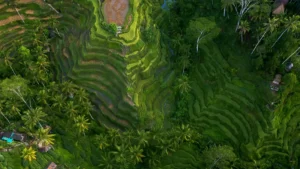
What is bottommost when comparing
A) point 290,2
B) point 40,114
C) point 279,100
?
point 40,114

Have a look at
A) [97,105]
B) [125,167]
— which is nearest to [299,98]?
[125,167]

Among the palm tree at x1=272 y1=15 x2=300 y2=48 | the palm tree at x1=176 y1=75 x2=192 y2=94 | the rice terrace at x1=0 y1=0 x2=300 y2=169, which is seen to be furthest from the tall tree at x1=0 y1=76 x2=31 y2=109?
the palm tree at x1=272 y1=15 x2=300 y2=48

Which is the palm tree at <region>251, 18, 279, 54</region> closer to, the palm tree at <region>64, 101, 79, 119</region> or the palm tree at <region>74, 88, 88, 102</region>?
the palm tree at <region>74, 88, 88, 102</region>

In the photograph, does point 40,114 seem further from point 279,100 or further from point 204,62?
point 279,100

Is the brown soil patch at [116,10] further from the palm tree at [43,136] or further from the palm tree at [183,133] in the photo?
the palm tree at [43,136]

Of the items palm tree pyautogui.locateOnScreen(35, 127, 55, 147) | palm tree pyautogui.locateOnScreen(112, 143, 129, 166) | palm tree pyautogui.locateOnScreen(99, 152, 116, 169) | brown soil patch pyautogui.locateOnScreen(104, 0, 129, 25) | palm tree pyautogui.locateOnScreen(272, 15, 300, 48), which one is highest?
palm tree pyautogui.locateOnScreen(272, 15, 300, 48)

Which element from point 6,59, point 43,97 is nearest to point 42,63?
point 6,59
